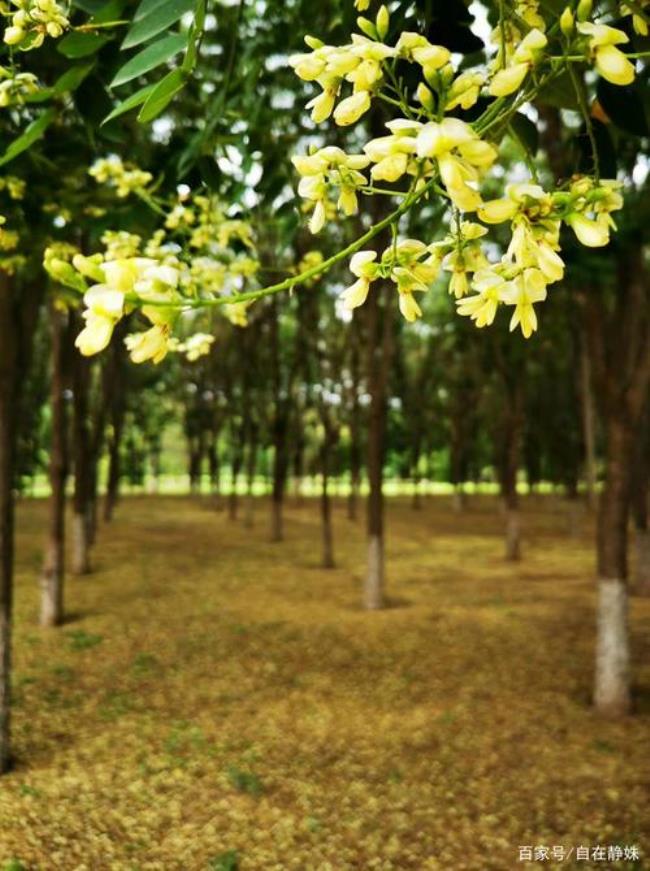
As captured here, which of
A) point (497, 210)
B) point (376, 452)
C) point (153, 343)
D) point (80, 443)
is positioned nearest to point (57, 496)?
point (80, 443)

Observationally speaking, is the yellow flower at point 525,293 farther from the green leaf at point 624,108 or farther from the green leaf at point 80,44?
the green leaf at point 80,44

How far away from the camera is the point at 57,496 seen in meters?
8.46

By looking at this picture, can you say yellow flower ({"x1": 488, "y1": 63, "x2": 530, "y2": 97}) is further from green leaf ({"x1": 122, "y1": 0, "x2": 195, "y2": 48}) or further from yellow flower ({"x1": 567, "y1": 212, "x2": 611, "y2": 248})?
green leaf ({"x1": 122, "y1": 0, "x2": 195, "y2": 48})

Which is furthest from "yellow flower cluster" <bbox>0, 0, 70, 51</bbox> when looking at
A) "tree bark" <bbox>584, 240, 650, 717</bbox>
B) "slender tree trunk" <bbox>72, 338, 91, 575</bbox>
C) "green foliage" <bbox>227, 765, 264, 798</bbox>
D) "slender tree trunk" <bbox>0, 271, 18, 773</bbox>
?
"slender tree trunk" <bbox>72, 338, 91, 575</bbox>

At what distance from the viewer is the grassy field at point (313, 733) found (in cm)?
404

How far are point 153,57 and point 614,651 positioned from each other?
5.73 m

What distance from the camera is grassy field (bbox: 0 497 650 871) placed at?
4035 millimetres

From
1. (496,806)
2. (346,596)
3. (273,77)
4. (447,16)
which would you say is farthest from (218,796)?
(346,596)

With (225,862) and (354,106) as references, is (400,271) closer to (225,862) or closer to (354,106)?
(354,106)

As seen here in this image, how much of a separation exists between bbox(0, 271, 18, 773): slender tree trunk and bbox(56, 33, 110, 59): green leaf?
3.50 metres

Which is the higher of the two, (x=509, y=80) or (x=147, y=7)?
(x=147, y=7)

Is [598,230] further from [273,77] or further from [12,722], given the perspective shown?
[12,722]

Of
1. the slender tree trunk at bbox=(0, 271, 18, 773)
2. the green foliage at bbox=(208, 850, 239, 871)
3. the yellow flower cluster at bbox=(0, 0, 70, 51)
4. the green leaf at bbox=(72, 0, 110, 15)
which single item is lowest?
the green foliage at bbox=(208, 850, 239, 871)

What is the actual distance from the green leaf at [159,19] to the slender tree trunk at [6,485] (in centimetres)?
390
